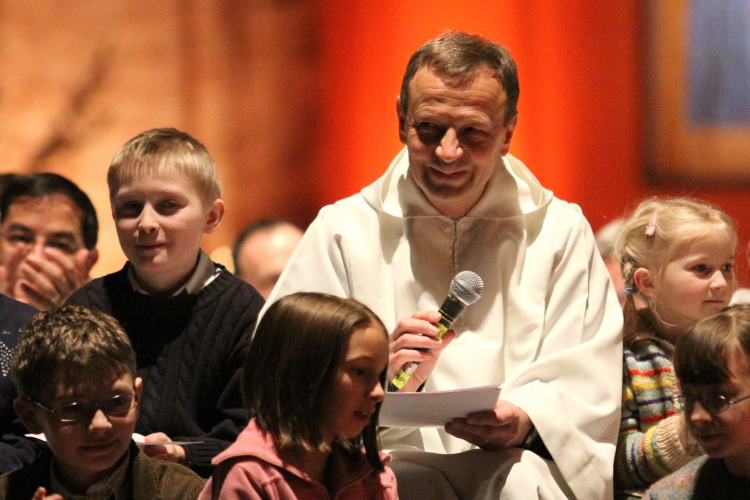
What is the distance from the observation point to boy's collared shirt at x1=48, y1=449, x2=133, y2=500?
2.92m

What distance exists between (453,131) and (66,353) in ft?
5.12

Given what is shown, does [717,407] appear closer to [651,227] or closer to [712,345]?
[712,345]

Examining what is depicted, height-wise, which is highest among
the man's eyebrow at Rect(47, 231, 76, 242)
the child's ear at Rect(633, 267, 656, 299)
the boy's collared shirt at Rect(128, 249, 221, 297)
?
A: the boy's collared shirt at Rect(128, 249, 221, 297)

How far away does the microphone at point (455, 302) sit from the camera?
10.3ft

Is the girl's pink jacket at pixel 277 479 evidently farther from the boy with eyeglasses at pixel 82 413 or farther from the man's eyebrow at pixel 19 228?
the man's eyebrow at pixel 19 228

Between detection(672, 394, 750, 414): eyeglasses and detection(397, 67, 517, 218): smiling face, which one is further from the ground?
detection(397, 67, 517, 218): smiling face

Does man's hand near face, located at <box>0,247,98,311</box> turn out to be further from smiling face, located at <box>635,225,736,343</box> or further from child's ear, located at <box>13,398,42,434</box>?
smiling face, located at <box>635,225,736,343</box>

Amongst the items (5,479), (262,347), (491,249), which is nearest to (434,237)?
(491,249)

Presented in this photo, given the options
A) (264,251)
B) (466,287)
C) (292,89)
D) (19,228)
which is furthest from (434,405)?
(292,89)

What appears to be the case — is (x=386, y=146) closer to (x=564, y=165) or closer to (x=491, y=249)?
(x=564, y=165)

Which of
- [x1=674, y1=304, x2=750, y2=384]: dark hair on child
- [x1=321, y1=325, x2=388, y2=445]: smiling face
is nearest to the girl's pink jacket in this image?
[x1=321, y1=325, x2=388, y2=445]: smiling face

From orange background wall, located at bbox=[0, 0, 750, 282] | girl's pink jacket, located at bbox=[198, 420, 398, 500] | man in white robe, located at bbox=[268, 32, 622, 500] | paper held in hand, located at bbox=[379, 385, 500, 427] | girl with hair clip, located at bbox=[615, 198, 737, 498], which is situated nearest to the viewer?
girl's pink jacket, located at bbox=[198, 420, 398, 500]

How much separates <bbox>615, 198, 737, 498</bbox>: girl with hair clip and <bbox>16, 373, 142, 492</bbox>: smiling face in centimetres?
178

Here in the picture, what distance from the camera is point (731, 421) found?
2881 mm
